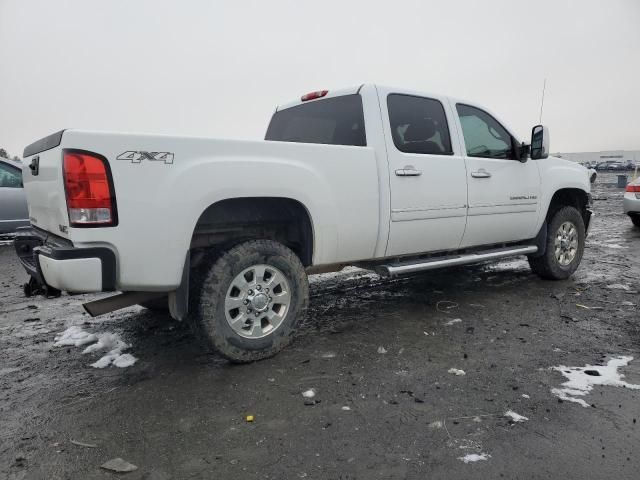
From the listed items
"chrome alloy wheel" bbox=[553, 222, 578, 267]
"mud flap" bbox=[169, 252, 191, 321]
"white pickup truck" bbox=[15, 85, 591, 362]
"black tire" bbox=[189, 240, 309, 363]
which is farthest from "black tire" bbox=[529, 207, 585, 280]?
"mud flap" bbox=[169, 252, 191, 321]

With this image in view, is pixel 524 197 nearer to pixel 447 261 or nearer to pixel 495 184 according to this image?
pixel 495 184

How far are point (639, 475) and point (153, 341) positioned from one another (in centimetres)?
328

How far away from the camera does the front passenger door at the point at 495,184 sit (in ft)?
14.2

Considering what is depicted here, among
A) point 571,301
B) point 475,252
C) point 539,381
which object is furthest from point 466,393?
point 571,301

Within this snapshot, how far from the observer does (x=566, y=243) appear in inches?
215

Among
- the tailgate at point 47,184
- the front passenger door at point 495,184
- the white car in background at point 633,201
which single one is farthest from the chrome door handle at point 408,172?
the white car in background at point 633,201

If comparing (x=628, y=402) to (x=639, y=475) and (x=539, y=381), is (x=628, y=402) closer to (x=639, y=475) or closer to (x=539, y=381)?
(x=539, y=381)

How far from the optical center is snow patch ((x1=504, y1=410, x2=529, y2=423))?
2.37 meters

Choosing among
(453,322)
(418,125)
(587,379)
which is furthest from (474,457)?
(418,125)

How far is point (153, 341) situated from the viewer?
3.64 meters

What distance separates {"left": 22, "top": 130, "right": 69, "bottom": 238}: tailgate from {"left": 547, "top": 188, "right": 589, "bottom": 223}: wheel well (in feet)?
16.7

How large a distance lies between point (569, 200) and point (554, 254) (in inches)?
32.7

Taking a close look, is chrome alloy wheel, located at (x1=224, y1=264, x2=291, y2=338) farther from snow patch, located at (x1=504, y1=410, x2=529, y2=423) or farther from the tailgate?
snow patch, located at (x1=504, y1=410, x2=529, y2=423)

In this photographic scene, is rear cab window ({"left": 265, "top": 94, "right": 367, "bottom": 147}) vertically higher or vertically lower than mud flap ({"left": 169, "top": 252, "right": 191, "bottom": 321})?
higher
